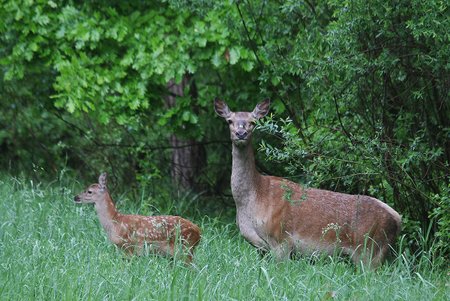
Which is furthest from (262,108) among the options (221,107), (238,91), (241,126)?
(238,91)

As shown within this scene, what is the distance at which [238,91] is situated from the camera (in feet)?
44.0

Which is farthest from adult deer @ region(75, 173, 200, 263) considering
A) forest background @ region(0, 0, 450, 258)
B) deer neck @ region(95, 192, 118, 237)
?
forest background @ region(0, 0, 450, 258)

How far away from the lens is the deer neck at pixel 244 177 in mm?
10108

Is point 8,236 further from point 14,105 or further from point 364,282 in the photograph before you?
point 14,105

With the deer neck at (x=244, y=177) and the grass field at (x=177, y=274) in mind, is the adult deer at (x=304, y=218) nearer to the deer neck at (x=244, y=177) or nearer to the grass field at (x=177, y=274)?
the deer neck at (x=244, y=177)

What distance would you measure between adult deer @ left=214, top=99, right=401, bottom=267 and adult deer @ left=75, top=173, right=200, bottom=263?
3.03ft

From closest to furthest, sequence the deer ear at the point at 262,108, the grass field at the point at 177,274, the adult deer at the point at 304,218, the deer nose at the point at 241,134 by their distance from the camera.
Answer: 1. the grass field at the point at 177,274
2. the adult deer at the point at 304,218
3. the deer nose at the point at 241,134
4. the deer ear at the point at 262,108

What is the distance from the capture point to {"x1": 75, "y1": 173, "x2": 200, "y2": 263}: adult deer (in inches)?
353

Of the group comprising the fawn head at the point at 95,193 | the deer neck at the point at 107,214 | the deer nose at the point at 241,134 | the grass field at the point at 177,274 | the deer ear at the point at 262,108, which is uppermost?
the deer ear at the point at 262,108

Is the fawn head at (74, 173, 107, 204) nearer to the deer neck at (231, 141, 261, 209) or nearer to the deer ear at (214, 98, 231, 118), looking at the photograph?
the deer neck at (231, 141, 261, 209)

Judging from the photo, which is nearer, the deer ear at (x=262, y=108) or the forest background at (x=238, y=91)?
the forest background at (x=238, y=91)

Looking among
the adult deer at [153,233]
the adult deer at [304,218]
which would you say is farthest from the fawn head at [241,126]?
the adult deer at [153,233]

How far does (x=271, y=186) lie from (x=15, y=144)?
29.1 ft

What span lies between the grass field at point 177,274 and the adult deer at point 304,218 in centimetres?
18
